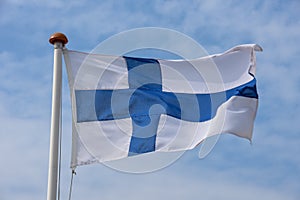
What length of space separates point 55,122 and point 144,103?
1.95 m

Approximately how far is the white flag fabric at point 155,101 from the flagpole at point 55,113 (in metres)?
0.33

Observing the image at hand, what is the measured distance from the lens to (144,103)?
1034 cm

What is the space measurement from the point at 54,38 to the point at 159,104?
7.33 ft

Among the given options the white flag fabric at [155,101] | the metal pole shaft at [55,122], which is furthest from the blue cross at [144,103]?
the metal pole shaft at [55,122]

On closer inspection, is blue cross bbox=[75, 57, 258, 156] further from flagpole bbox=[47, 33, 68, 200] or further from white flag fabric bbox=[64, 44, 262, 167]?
flagpole bbox=[47, 33, 68, 200]

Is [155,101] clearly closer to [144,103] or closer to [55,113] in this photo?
[144,103]

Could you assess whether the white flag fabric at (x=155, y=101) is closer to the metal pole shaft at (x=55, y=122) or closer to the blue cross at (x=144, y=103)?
the blue cross at (x=144, y=103)

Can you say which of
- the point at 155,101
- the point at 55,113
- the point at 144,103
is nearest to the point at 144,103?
the point at 144,103

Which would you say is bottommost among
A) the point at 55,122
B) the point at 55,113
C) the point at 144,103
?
the point at 55,122

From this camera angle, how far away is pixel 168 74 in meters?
10.7

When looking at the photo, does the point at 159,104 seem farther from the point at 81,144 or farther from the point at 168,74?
the point at 81,144

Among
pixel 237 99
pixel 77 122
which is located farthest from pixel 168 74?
pixel 77 122

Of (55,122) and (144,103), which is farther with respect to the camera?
(144,103)

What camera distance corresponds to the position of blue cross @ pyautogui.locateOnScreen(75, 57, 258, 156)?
988 cm
